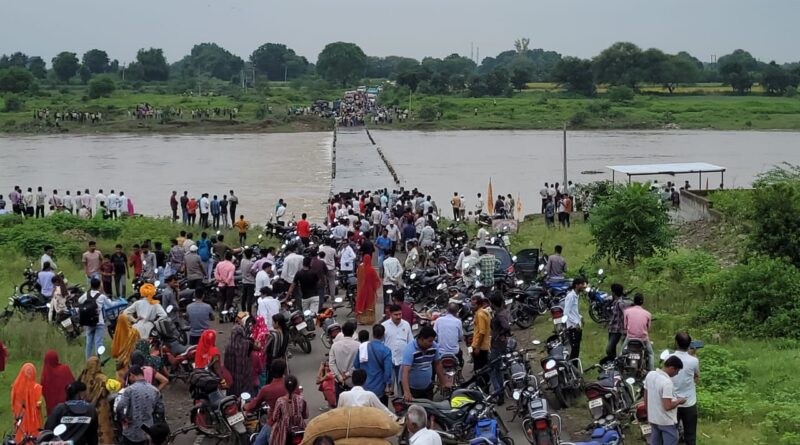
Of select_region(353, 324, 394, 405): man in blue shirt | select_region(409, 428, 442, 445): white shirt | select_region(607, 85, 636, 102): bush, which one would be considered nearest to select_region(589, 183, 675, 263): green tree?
select_region(353, 324, 394, 405): man in blue shirt

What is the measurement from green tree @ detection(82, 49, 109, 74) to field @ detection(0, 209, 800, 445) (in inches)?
5733

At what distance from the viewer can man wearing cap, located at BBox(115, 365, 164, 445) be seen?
26.0ft

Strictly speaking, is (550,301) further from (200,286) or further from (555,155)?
(555,155)

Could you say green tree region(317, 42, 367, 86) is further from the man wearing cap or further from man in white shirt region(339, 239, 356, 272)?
the man wearing cap

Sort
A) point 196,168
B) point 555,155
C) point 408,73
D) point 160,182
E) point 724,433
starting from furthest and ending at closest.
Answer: point 408,73 < point 555,155 < point 196,168 < point 160,182 < point 724,433

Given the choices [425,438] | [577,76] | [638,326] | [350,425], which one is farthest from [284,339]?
[577,76]

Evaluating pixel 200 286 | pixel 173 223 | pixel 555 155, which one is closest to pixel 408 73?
pixel 555 155

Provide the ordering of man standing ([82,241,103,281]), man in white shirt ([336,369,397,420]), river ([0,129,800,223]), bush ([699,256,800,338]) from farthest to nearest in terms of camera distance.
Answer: river ([0,129,800,223]) → man standing ([82,241,103,281]) → bush ([699,256,800,338]) → man in white shirt ([336,369,397,420])

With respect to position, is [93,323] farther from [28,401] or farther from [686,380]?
[686,380]

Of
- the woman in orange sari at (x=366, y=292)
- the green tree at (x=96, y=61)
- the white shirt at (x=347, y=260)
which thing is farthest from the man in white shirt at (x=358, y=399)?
the green tree at (x=96, y=61)

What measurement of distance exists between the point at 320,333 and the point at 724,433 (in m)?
6.25

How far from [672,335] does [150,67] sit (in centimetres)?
13031

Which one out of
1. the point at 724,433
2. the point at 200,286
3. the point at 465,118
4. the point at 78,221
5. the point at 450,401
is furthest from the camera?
the point at 465,118

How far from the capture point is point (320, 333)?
13.5 metres
